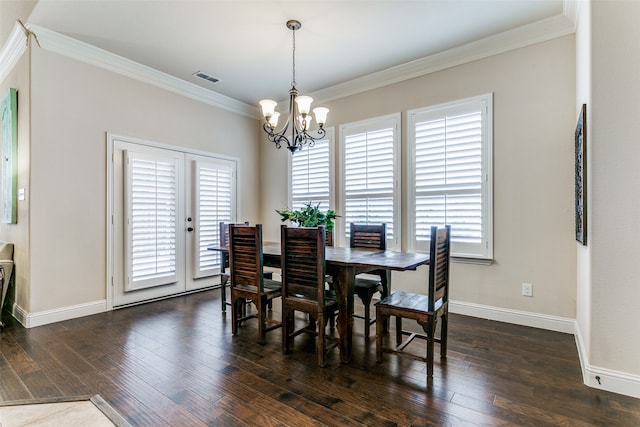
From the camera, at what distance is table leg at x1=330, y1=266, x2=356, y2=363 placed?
8.09ft

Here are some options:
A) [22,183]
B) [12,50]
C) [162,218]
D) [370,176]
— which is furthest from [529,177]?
[12,50]

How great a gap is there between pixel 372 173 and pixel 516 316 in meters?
2.28

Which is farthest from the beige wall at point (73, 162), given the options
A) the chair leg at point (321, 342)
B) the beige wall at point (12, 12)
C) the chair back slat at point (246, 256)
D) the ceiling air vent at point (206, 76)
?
the chair leg at point (321, 342)

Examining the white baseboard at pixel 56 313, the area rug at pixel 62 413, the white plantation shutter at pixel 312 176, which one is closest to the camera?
the area rug at pixel 62 413

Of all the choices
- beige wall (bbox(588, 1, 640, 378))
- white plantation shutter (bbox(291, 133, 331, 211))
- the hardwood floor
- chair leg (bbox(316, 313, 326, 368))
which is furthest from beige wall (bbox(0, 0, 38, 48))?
beige wall (bbox(588, 1, 640, 378))

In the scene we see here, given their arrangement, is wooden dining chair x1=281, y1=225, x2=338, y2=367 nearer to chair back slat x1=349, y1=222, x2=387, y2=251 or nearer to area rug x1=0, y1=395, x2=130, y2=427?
chair back slat x1=349, y1=222, x2=387, y2=251

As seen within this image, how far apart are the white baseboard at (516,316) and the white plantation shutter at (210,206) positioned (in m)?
3.39

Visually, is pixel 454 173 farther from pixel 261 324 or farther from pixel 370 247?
pixel 261 324

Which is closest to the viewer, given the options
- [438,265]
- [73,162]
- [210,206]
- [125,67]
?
[438,265]

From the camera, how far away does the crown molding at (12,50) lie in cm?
329

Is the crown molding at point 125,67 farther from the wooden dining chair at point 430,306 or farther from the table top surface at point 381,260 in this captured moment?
the wooden dining chair at point 430,306

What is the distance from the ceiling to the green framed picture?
96 centimetres

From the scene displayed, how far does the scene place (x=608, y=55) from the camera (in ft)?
6.72

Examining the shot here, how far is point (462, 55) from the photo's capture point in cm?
359
